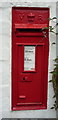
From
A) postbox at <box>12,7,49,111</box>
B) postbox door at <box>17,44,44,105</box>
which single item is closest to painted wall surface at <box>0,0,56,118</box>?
postbox at <box>12,7,49,111</box>

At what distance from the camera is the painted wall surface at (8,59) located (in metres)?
4.12

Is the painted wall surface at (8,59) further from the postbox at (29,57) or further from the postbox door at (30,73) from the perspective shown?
the postbox door at (30,73)

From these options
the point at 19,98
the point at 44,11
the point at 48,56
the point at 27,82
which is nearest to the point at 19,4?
the point at 44,11

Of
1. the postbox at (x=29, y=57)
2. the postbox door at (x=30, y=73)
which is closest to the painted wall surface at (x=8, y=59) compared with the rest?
the postbox at (x=29, y=57)

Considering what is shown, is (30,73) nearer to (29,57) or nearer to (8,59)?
(29,57)

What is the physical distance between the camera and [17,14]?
4.14 metres

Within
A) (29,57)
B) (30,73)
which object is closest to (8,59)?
(29,57)

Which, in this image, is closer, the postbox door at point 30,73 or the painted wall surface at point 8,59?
the painted wall surface at point 8,59

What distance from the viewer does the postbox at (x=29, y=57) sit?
4152mm

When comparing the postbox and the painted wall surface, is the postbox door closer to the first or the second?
the postbox

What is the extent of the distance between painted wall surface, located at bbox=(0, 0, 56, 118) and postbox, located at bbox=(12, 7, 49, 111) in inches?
3.0

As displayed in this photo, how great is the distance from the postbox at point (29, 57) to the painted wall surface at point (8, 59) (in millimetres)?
77

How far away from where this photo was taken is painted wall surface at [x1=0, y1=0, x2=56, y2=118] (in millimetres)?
4125

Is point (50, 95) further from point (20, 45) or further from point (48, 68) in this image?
point (20, 45)
